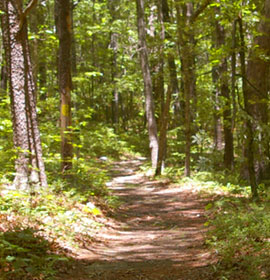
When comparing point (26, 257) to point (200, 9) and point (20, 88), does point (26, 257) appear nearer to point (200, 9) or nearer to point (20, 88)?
point (20, 88)

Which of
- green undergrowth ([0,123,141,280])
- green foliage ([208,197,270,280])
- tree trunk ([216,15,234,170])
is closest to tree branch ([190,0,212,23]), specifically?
tree trunk ([216,15,234,170])

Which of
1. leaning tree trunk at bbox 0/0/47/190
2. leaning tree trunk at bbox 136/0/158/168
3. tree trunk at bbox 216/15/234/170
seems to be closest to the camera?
leaning tree trunk at bbox 0/0/47/190

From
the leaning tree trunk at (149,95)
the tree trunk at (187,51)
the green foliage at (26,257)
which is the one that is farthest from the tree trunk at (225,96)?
the green foliage at (26,257)

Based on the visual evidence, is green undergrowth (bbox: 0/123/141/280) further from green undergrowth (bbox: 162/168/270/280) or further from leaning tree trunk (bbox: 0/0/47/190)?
green undergrowth (bbox: 162/168/270/280)

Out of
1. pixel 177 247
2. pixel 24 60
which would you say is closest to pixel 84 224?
pixel 177 247

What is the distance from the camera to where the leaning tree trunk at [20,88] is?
25.0 feet

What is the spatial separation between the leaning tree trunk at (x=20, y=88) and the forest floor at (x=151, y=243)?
2.07 m

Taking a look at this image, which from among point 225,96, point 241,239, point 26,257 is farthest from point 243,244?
point 225,96

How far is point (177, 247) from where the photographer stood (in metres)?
6.36

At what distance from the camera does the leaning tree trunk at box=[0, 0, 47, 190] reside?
762 centimetres

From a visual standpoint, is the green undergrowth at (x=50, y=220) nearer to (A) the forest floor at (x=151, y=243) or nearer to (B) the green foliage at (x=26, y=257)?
(B) the green foliage at (x=26, y=257)

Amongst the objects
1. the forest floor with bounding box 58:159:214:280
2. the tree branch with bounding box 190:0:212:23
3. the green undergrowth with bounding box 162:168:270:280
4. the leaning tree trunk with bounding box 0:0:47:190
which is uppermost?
the tree branch with bounding box 190:0:212:23

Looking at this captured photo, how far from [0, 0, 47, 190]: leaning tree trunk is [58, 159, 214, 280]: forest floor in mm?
2069

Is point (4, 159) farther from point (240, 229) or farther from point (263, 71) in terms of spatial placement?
point (263, 71)
